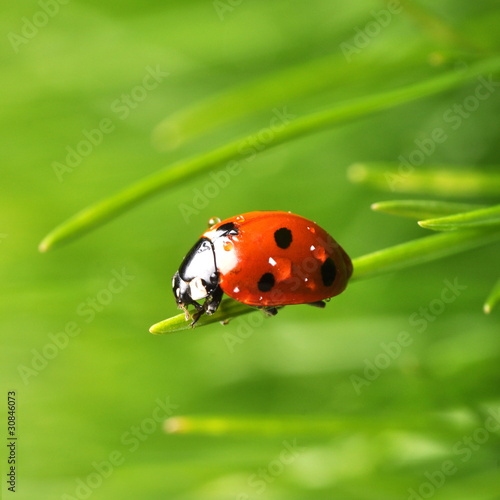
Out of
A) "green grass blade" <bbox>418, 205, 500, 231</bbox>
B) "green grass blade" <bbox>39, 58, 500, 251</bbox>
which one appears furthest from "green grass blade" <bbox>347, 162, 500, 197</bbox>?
"green grass blade" <bbox>418, 205, 500, 231</bbox>

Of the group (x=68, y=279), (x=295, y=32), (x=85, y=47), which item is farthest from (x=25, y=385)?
(x=295, y=32)

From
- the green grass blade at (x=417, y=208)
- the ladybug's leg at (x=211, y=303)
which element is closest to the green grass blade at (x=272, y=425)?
the ladybug's leg at (x=211, y=303)

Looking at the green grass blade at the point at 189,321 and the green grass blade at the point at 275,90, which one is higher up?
the green grass blade at the point at 275,90

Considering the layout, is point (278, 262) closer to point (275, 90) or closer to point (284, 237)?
point (284, 237)

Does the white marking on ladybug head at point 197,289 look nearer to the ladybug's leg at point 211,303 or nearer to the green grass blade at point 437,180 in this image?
the ladybug's leg at point 211,303

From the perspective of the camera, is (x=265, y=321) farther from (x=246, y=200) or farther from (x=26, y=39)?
(x=26, y=39)

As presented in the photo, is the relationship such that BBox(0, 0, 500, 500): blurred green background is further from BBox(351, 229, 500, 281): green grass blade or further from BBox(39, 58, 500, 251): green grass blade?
BBox(351, 229, 500, 281): green grass blade
